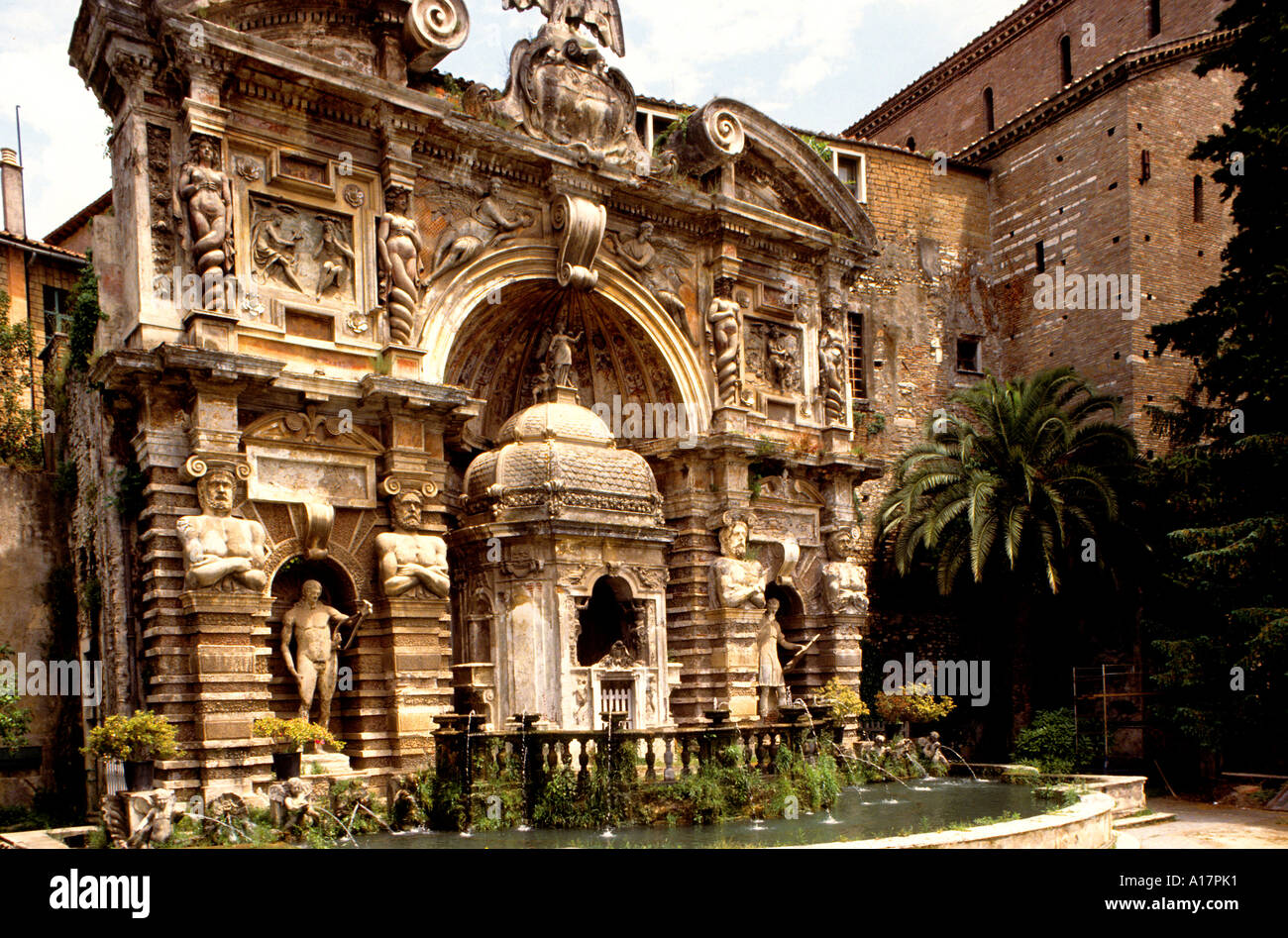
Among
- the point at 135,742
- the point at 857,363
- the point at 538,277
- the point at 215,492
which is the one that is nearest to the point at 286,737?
the point at 135,742

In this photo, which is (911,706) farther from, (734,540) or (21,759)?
(21,759)

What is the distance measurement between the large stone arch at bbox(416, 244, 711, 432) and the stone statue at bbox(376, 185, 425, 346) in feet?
1.50

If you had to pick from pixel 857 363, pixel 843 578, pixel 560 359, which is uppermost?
pixel 857 363

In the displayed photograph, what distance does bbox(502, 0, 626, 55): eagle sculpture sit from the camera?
62.0 feet

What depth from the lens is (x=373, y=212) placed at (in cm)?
1642

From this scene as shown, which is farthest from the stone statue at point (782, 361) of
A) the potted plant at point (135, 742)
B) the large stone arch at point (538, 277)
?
the potted plant at point (135, 742)

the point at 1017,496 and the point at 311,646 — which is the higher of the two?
→ the point at 1017,496

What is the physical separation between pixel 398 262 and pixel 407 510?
3.33 meters

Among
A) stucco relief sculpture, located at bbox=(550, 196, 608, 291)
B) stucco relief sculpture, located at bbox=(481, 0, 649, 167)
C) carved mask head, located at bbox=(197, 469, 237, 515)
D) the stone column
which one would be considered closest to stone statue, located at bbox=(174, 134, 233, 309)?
carved mask head, located at bbox=(197, 469, 237, 515)

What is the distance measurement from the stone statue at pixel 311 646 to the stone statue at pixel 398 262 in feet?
11.8

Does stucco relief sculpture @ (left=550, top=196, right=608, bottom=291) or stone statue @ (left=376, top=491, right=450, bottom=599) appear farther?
stucco relief sculpture @ (left=550, top=196, right=608, bottom=291)

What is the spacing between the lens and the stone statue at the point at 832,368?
71.4ft

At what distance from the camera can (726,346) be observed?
20.2 m
